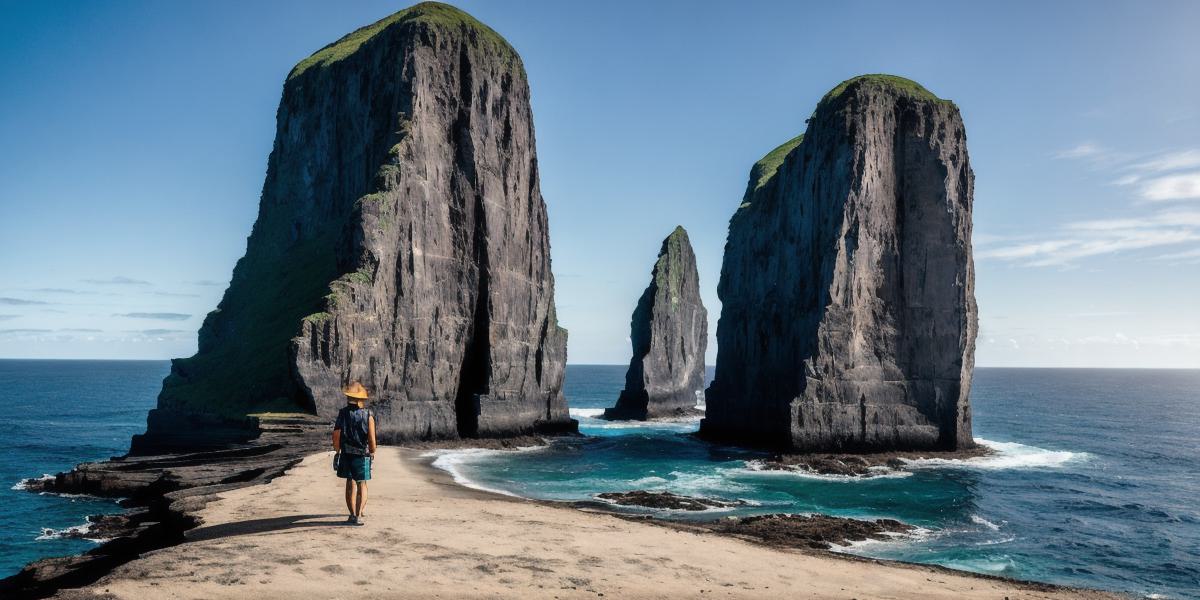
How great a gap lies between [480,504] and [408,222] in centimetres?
3424

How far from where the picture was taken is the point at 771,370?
6334 centimetres

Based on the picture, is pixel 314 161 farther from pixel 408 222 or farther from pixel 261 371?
pixel 261 371

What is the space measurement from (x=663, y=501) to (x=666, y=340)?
59922mm

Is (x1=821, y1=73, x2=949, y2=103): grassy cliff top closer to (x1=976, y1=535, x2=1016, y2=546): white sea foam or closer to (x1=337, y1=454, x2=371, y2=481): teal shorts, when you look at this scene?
(x1=976, y1=535, x2=1016, y2=546): white sea foam

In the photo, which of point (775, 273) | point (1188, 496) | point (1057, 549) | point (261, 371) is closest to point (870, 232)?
point (775, 273)

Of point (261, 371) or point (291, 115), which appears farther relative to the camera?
point (291, 115)

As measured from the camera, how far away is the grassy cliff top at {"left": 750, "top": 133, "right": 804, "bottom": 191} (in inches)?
3285

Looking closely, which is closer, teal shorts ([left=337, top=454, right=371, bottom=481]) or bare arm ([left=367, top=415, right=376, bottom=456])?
bare arm ([left=367, top=415, right=376, bottom=456])

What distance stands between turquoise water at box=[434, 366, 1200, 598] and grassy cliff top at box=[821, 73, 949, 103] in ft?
91.6

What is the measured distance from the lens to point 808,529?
27859 millimetres

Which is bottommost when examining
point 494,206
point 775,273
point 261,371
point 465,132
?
point 261,371

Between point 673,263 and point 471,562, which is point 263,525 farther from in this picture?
point 673,263

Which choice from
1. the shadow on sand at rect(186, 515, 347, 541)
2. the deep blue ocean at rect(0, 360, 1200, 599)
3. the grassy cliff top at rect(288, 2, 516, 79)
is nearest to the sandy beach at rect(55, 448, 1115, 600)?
the shadow on sand at rect(186, 515, 347, 541)

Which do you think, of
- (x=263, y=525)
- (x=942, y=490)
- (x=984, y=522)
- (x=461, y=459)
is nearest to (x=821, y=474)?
(x=942, y=490)
